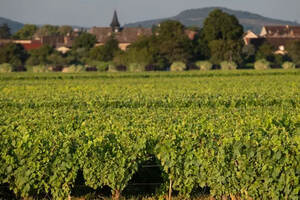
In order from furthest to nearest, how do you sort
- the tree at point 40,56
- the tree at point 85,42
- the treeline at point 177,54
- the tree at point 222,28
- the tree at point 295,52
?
1. the tree at point 85,42
2. the tree at point 40,56
3. the tree at point 222,28
4. the tree at point 295,52
5. the treeline at point 177,54

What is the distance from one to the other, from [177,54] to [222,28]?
406 inches

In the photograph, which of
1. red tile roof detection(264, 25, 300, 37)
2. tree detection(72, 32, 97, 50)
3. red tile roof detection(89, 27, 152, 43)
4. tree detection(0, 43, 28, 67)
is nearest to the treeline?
tree detection(0, 43, 28, 67)

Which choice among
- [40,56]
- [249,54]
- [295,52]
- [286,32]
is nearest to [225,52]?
[249,54]

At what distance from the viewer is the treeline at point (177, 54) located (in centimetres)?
9138

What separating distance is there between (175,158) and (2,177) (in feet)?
11.3

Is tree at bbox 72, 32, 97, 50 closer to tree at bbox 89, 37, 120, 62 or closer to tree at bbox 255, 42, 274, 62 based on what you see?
tree at bbox 89, 37, 120, 62

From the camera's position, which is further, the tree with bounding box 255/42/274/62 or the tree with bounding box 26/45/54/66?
the tree with bounding box 26/45/54/66

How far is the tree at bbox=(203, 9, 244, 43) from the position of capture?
3942 inches

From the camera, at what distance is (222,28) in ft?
328

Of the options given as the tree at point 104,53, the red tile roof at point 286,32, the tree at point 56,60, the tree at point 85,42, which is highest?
the red tile roof at point 286,32

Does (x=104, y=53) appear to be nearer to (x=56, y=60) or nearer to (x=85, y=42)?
(x=56, y=60)

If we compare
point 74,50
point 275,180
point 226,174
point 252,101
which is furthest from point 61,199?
point 74,50

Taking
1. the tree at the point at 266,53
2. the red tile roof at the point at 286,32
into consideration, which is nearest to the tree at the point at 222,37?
the tree at the point at 266,53

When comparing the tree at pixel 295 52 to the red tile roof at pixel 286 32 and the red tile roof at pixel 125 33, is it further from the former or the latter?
the red tile roof at pixel 286 32
